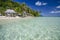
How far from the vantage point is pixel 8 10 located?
13484 mm

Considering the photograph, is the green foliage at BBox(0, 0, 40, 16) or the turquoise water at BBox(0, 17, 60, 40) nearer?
the turquoise water at BBox(0, 17, 60, 40)

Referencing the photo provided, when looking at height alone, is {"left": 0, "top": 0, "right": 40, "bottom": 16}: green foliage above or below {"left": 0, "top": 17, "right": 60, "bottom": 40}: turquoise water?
above

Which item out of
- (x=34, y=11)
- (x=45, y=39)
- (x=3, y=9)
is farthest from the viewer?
(x=34, y=11)

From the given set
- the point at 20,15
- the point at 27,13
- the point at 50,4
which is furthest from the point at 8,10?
the point at 50,4

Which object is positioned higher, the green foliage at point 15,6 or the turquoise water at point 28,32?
the green foliage at point 15,6

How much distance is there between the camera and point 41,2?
14.5m

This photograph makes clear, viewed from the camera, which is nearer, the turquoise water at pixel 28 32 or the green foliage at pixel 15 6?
the turquoise water at pixel 28 32

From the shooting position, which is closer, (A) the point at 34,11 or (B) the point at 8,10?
(B) the point at 8,10

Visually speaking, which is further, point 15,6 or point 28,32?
point 15,6

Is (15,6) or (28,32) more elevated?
(15,6)

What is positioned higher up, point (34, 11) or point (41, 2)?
point (41, 2)

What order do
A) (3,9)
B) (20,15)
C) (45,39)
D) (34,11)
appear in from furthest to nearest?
(34,11) → (20,15) → (3,9) → (45,39)

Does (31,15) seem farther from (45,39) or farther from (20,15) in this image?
(45,39)

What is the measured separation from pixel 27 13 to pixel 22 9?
67cm
